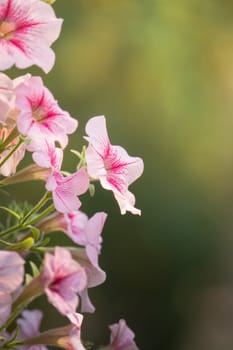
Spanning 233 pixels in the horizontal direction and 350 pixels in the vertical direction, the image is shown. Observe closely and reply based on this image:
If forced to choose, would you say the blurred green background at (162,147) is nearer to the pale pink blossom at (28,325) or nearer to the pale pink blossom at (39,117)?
the pale pink blossom at (28,325)

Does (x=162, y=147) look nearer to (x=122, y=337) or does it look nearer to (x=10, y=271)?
(x=122, y=337)

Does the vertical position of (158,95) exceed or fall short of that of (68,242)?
it exceeds it

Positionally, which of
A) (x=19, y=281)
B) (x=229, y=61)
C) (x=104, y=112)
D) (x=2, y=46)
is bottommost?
(x=104, y=112)

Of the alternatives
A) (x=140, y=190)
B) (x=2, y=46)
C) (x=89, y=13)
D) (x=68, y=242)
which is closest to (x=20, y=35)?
(x=2, y=46)

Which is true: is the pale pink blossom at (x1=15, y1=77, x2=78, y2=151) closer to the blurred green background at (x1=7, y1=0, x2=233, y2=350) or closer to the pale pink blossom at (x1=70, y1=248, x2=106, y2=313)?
the pale pink blossom at (x1=70, y1=248, x2=106, y2=313)

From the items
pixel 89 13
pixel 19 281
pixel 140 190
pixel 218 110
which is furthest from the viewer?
pixel 218 110

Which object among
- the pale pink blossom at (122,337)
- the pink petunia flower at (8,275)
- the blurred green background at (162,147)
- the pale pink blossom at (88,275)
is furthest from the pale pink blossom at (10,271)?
the blurred green background at (162,147)

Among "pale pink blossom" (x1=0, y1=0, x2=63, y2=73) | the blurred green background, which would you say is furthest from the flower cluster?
the blurred green background

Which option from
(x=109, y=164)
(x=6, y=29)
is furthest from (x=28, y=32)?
(x=109, y=164)

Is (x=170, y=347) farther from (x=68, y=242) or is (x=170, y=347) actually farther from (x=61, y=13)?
(x=61, y=13)

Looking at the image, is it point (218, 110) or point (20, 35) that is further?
point (218, 110)
